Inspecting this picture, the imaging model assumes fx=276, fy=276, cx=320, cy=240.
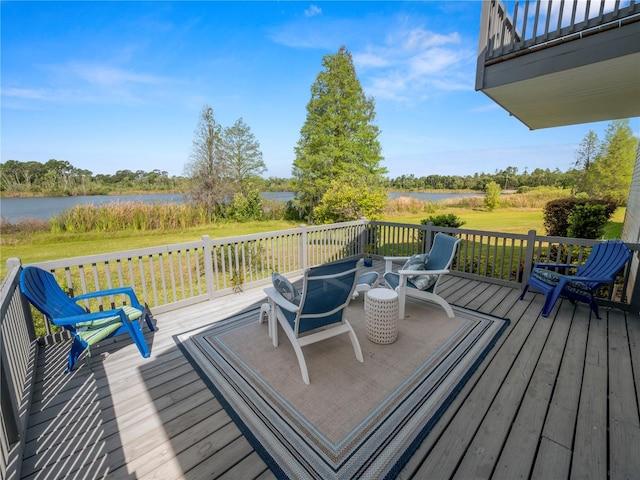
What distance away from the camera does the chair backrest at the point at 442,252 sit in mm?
3676

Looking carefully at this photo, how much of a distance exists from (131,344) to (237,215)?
13.6 meters

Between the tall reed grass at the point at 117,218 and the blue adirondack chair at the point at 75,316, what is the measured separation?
1000 centimetres

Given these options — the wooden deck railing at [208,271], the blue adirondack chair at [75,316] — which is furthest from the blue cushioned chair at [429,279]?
A: the blue adirondack chair at [75,316]

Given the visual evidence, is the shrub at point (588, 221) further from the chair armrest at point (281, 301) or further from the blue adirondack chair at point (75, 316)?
the blue adirondack chair at point (75, 316)

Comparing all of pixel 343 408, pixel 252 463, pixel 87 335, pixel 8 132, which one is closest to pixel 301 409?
pixel 343 408

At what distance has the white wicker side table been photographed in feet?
9.59

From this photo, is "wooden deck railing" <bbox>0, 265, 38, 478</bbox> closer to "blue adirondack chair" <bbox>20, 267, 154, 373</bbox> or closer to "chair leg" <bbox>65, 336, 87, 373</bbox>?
"blue adirondack chair" <bbox>20, 267, 154, 373</bbox>

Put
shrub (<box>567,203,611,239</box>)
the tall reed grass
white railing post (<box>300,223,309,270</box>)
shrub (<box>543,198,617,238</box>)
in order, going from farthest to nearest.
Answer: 1. the tall reed grass
2. shrub (<box>543,198,617,238</box>)
3. shrub (<box>567,203,611,239</box>)
4. white railing post (<box>300,223,309,270</box>)

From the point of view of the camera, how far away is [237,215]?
1623cm

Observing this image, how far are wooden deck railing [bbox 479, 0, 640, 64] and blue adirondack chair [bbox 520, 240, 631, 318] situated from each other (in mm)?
2616

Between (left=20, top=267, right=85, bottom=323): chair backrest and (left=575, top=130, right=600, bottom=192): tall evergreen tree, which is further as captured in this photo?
(left=575, top=130, right=600, bottom=192): tall evergreen tree

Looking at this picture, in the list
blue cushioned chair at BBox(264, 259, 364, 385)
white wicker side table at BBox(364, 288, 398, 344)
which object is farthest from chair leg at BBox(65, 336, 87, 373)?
white wicker side table at BBox(364, 288, 398, 344)

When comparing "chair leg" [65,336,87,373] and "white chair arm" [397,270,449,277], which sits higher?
"white chair arm" [397,270,449,277]

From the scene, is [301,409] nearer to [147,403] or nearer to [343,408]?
[343,408]
